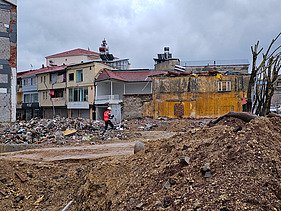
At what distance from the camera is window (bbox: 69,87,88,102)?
135 feet

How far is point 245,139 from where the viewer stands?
5000 mm

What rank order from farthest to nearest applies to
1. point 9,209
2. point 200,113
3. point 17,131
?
point 200,113
point 17,131
point 9,209

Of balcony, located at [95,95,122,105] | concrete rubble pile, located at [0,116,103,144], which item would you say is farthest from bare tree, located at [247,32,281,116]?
balcony, located at [95,95,122,105]

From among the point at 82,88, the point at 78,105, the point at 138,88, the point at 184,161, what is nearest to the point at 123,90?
the point at 138,88

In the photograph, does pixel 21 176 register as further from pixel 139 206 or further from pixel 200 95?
A: pixel 200 95

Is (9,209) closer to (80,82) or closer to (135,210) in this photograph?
(135,210)

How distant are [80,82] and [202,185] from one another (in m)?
38.0

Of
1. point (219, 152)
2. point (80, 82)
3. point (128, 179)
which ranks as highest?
point (80, 82)

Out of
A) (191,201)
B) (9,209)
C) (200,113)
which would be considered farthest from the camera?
(200,113)

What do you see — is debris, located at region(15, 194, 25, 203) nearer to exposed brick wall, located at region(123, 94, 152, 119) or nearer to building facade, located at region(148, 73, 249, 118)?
building facade, located at region(148, 73, 249, 118)

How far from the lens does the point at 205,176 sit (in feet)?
15.0

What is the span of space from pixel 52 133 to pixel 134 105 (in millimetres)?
17881

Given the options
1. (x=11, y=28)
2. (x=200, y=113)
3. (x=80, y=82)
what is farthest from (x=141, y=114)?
(x=11, y=28)

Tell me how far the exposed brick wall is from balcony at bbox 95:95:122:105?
93 centimetres
